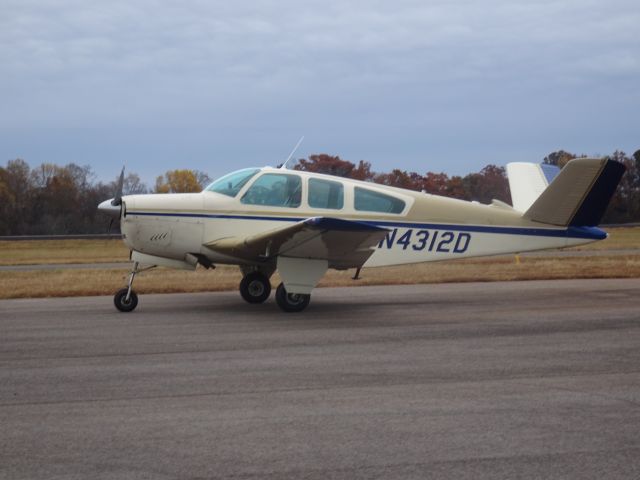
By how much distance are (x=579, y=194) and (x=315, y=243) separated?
463cm

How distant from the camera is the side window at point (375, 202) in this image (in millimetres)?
13457

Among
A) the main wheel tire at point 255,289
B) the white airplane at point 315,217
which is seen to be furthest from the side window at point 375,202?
the main wheel tire at point 255,289

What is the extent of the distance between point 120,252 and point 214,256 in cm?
2687

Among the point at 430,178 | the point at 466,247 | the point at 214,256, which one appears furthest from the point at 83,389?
the point at 430,178

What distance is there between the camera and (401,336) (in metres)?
9.99

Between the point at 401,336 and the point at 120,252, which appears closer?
the point at 401,336

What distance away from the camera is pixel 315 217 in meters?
12.4

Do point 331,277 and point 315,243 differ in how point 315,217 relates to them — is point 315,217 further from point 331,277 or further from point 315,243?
point 331,277

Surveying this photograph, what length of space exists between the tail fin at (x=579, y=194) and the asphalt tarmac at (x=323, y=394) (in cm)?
208

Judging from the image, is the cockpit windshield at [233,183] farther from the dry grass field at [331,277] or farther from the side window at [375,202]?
the dry grass field at [331,277]

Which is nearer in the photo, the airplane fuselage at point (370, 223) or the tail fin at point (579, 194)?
the airplane fuselage at point (370, 223)

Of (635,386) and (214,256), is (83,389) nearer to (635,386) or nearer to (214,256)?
(635,386)

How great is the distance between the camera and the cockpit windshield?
13414 mm

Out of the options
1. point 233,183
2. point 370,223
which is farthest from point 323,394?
point 233,183
